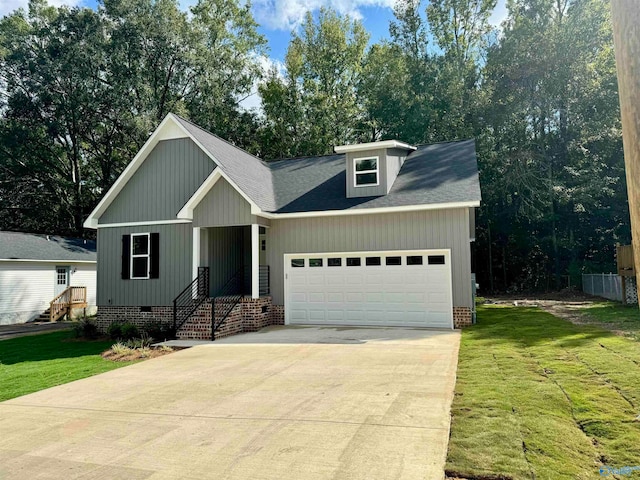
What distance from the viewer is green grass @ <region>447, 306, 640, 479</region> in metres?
3.83

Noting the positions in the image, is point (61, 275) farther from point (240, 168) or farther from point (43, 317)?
point (240, 168)

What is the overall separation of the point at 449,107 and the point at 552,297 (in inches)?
490

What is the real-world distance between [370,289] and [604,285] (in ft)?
A: 44.6

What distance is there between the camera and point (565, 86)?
82.1ft

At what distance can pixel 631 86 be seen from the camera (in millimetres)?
1817

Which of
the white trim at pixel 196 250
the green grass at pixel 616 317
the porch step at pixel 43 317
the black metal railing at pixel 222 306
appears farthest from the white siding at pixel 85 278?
the green grass at pixel 616 317

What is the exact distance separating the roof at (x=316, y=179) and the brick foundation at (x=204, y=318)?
9.90 ft

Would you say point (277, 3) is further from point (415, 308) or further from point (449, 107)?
point (415, 308)

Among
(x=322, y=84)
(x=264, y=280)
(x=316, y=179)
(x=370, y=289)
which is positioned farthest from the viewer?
(x=322, y=84)

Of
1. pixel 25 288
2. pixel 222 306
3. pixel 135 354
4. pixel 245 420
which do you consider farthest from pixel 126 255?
pixel 245 420

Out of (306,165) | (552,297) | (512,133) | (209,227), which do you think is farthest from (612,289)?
(209,227)

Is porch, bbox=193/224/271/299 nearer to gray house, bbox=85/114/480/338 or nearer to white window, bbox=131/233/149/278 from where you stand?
gray house, bbox=85/114/480/338

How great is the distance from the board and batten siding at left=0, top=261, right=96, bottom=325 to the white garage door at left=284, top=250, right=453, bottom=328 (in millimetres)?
13756

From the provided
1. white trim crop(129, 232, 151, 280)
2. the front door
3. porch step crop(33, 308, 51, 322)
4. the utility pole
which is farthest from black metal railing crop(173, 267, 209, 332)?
the utility pole
